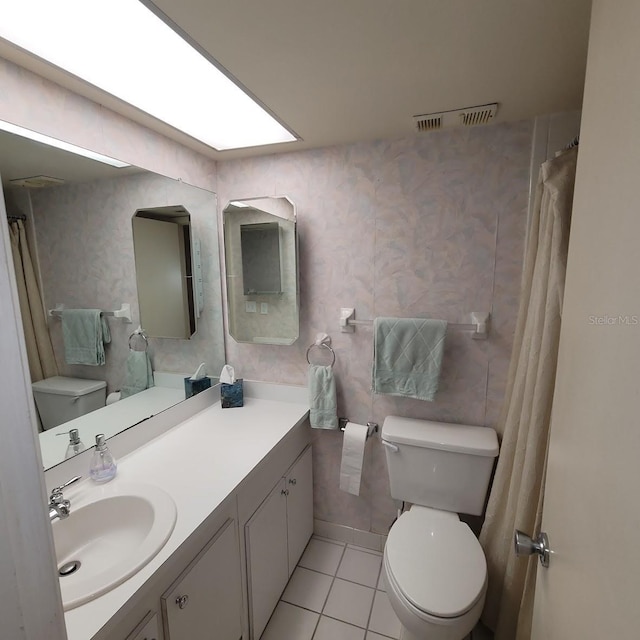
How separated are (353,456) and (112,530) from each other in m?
1.06

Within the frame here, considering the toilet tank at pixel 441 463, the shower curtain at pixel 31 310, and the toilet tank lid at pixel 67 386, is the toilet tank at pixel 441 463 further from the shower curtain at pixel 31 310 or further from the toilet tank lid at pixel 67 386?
the shower curtain at pixel 31 310

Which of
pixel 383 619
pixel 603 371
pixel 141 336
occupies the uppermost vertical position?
pixel 603 371

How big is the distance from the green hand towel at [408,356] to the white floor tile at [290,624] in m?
1.08

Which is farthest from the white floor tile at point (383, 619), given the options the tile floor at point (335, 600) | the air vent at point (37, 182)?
the air vent at point (37, 182)

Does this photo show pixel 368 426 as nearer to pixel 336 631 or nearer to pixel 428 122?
pixel 336 631

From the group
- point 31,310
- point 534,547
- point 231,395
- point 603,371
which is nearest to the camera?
point 603,371

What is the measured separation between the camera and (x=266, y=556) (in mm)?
1450

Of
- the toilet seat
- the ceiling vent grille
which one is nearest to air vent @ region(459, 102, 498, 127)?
the ceiling vent grille

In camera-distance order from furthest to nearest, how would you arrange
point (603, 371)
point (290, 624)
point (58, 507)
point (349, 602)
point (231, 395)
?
1. point (231, 395)
2. point (349, 602)
3. point (290, 624)
4. point (58, 507)
5. point (603, 371)

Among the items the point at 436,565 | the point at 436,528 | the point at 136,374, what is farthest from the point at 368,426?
the point at 136,374

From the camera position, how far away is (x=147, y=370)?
1.52m

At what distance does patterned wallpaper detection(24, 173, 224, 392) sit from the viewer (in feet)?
3.71

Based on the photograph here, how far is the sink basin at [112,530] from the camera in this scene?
0.94m

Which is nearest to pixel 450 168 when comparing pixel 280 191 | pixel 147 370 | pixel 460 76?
pixel 460 76
